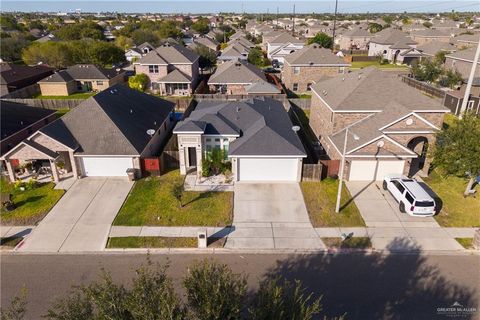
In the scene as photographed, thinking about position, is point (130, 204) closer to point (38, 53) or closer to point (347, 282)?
point (347, 282)

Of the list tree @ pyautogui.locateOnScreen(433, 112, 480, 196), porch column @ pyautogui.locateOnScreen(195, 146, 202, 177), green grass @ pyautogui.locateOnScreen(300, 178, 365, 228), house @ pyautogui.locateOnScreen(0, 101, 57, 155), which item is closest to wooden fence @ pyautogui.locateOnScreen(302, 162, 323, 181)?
green grass @ pyautogui.locateOnScreen(300, 178, 365, 228)

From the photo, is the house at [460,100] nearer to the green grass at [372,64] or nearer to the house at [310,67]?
the house at [310,67]

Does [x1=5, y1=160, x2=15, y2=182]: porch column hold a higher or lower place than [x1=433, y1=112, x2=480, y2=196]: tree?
lower

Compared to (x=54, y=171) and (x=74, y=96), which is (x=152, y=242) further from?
(x=74, y=96)

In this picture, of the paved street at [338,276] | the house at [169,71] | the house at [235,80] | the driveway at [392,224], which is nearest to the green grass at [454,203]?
the driveway at [392,224]

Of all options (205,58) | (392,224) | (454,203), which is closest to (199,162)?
(392,224)

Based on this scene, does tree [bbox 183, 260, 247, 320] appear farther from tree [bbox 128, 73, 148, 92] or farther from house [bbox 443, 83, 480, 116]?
tree [bbox 128, 73, 148, 92]

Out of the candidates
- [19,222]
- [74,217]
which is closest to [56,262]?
[74,217]
